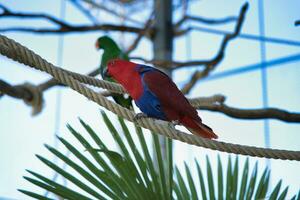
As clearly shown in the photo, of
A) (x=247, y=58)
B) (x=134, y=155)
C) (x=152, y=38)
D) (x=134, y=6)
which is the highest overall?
(x=134, y=6)

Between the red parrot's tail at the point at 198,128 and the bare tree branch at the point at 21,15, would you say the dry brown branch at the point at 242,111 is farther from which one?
the red parrot's tail at the point at 198,128

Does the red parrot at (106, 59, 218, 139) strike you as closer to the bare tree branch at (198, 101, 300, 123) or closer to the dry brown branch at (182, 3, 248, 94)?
the bare tree branch at (198, 101, 300, 123)

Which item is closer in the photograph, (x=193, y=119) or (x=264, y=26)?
(x=193, y=119)

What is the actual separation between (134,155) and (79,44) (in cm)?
290

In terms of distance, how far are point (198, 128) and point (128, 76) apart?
243mm

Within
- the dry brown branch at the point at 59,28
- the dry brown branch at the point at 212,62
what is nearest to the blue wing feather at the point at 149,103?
the dry brown branch at the point at 212,62

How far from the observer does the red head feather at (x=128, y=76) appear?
1.18 meters

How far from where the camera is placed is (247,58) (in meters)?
3.58

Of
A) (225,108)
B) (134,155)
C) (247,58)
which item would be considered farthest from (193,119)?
(247,58)

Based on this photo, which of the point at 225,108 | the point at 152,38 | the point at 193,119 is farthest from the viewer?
the point at 152,38

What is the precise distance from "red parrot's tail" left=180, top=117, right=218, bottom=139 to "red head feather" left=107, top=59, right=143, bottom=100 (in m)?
0.14

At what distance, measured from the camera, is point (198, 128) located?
115cm

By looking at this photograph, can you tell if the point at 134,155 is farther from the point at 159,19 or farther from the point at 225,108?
the point at 159,19

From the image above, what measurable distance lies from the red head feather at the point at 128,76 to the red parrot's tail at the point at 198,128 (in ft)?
0.47
